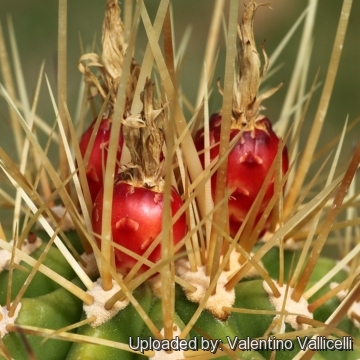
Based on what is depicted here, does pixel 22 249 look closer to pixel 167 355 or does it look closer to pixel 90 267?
pixel 90 267

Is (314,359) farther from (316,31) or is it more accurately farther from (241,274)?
(316,31)

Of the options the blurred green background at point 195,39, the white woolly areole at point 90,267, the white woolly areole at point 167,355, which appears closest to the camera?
the white woolly areole at point 167,355

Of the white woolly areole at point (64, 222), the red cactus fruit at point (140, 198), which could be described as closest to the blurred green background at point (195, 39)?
the white woolly areole at point (64, 222)

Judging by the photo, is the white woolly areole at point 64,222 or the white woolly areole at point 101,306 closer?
the white woolly areole at point 101,306

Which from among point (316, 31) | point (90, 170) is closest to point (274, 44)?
point (316, 31)

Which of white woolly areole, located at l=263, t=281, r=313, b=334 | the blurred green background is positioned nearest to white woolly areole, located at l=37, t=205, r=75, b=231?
white woolly areole, located at l=263, t=281, r=313, b=334

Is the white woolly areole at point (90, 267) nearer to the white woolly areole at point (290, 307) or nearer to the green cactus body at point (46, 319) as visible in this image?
the green cactus body at point (46, 319)
